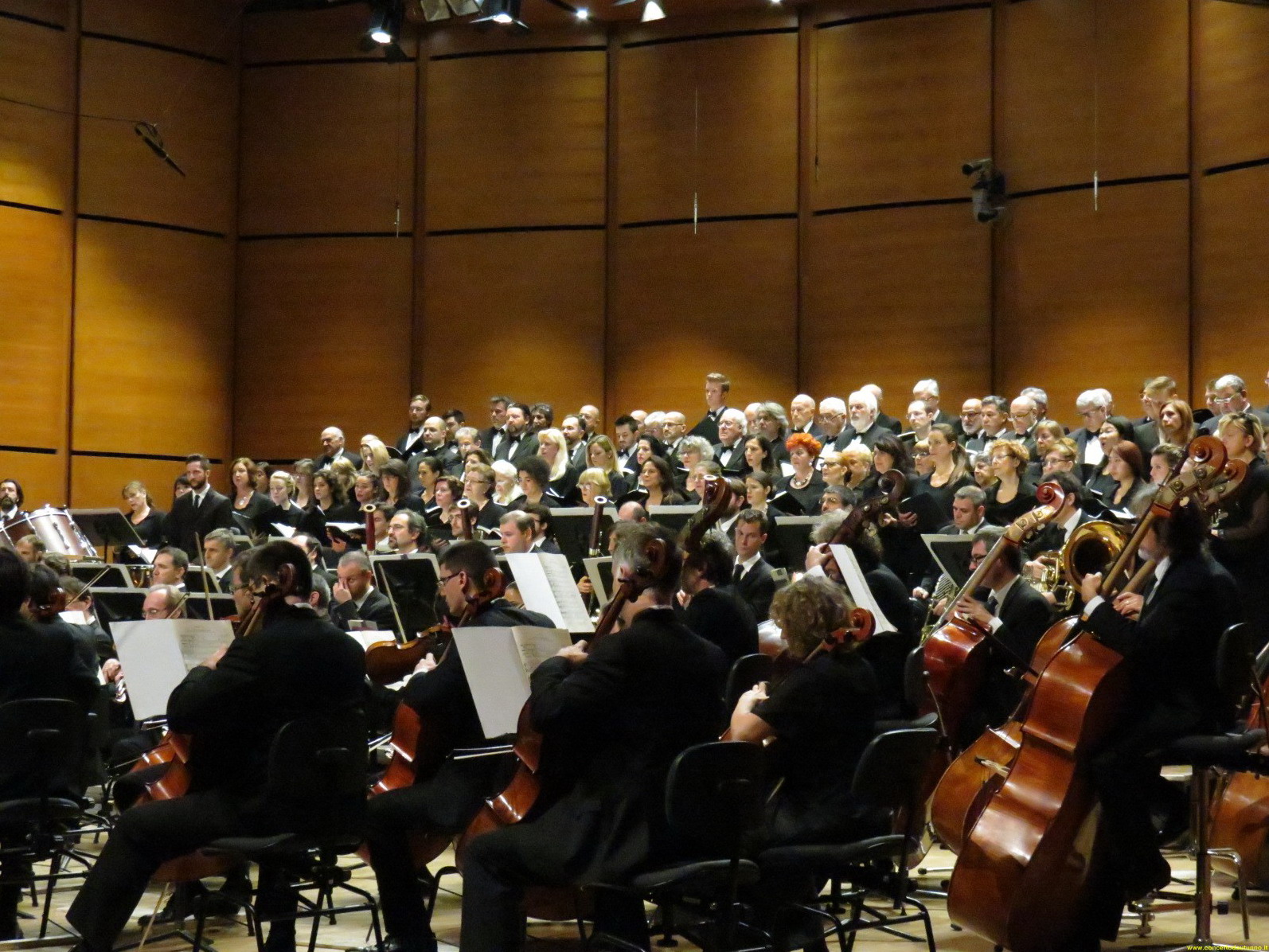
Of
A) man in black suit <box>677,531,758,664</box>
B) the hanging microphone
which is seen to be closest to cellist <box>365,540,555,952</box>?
man in black suit <box>677,531,758,664</box>

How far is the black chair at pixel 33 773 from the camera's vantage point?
4609 millimetres

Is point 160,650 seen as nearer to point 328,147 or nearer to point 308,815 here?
point 308,815

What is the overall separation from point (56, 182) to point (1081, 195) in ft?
24.8

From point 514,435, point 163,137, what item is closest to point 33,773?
point 514,435

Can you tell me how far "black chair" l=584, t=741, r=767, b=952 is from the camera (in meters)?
3.56

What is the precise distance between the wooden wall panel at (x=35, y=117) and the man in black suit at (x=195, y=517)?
3.36 meters

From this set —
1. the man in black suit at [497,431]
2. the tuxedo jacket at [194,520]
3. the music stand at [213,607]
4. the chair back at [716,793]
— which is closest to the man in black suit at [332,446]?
the man in black suit at [497,431]

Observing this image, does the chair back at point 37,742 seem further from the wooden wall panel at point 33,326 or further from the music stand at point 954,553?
the wooden wall panel at point 33,326

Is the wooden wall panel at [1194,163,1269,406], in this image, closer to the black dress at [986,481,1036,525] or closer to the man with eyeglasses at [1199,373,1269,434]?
the man with eyeglasses at [1199,373,1269,434]

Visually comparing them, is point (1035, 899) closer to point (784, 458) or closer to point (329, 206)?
point (784, 458)

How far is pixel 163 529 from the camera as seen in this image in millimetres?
10258

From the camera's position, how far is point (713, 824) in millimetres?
3627

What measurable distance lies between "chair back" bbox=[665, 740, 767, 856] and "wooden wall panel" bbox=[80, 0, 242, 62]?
10.6 meters

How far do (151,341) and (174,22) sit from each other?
100 inches
